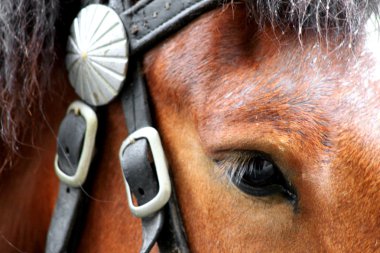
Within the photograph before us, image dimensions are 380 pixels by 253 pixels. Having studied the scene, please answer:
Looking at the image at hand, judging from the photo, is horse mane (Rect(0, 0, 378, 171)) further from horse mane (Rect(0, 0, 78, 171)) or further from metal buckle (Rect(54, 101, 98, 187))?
metal buckle (Rect(54, 101, 98, 187))

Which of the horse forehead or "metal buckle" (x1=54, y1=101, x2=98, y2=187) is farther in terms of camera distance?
"metal buckle" (x1=54, y1=101, x2=98, y2=187)

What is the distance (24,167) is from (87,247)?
252mm

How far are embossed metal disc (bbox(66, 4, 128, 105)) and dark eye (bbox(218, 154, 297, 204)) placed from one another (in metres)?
0.34

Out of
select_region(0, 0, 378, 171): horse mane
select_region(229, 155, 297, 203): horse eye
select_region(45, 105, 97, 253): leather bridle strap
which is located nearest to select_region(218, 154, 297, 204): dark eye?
select_region(229, 155, 297, 203): horse eye

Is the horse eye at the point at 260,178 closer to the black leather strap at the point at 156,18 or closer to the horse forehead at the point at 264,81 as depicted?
the horse forehead at the point at 264,81

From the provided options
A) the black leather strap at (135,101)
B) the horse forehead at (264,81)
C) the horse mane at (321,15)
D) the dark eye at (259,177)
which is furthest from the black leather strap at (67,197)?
the horse mane at (321,15)

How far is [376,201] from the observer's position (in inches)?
40.1

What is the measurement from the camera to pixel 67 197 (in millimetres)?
1410

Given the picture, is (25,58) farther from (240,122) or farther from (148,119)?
(240,122)

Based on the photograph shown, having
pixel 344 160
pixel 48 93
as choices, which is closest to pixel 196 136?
pixel 344 160

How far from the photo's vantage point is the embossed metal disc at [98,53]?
132 centimetres

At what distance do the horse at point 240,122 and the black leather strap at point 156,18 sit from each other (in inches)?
0.8

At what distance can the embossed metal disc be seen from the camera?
132 centimetres

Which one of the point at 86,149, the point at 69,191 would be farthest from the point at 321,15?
the point at 69,191
